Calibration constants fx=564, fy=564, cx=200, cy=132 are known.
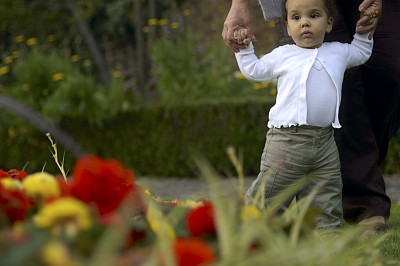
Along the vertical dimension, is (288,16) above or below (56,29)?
above

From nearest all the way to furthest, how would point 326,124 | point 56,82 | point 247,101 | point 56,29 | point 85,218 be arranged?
point 85,218 < point 326,124 < point 247,101 < point 56,82 < point 56,29

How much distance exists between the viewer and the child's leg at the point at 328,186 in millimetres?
2344

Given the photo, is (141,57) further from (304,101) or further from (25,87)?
(304,101)

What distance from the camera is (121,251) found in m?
0.90

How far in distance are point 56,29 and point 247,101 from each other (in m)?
5.82

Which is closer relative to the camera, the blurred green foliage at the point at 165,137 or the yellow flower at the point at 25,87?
the blurred green foliage at the point at 165,137

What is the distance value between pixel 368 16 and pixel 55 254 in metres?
1.97

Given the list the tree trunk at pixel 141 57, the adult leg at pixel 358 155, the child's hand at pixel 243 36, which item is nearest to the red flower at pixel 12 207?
the child's hand at pixel 243 36

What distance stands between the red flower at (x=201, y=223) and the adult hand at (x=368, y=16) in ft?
5.31

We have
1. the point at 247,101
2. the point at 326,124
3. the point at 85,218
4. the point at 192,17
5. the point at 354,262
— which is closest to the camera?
the point at 85,218

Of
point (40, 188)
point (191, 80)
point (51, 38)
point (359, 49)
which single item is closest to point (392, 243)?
point (359, 49)

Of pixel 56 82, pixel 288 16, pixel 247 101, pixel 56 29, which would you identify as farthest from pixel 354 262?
pixel 56 29

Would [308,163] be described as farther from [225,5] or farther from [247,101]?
[225,5]

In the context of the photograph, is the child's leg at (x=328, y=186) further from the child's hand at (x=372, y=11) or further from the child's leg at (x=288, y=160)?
the child's hand at (x=372, y=11)
